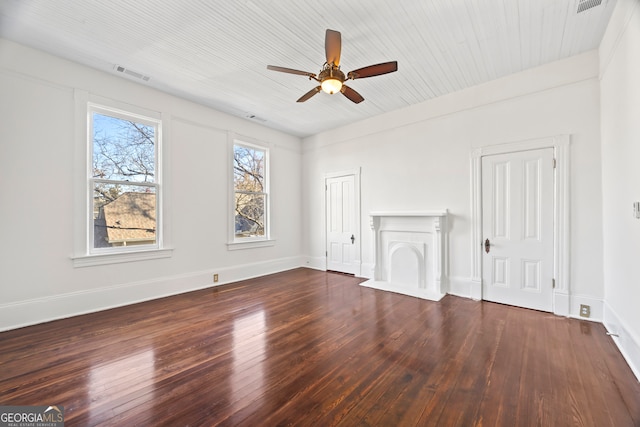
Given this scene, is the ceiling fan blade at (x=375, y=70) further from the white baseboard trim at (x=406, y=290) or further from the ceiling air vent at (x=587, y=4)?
the white baseboard trim at (x=406, y=290)

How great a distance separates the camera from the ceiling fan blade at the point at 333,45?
2229mm

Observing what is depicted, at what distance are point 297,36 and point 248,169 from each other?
3028 mm

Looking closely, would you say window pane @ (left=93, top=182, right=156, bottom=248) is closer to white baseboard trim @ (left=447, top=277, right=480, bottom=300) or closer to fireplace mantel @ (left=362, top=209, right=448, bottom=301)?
fireplace mantel @ (left=362, top=209, right=448, bottom=301)

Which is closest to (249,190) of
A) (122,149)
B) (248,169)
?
(248,169)

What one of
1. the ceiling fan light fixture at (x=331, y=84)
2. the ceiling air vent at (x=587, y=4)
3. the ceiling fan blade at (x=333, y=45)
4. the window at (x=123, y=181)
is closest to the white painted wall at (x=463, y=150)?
the ceiling air vent at (x=587, y=4)

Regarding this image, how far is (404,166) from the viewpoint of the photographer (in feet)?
15.3

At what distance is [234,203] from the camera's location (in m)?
5.00

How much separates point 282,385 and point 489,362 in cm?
173

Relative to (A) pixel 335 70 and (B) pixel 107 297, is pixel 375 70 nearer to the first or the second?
(A) pixel 335 70

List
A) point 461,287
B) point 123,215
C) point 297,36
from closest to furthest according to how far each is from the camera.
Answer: point 297,36 < point 123,215 < point 461,287

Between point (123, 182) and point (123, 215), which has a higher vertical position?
point (123, 182)

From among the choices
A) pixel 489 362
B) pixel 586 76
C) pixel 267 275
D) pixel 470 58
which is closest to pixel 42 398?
pixel 489 362

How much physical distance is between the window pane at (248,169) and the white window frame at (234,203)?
82 millimetres

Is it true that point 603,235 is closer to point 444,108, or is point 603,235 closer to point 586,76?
point 586,76
